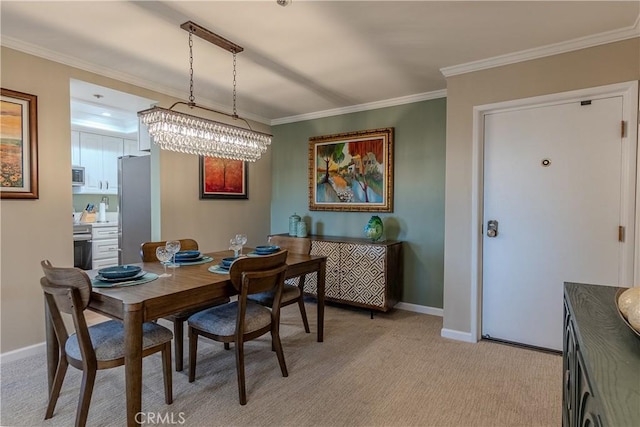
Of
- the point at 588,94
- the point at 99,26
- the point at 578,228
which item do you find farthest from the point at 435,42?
the point at 99,26

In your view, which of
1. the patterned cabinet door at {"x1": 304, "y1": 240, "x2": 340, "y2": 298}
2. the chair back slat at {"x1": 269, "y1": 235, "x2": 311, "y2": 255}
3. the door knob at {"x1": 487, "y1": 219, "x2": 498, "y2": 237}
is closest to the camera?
the door knob at {"x1": 487, "y1": 219, "x2": 498, "y2": 237}

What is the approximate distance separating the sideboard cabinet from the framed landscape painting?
21.6 inches

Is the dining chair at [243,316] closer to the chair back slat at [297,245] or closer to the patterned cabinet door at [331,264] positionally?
the chair back slat at [297,245]

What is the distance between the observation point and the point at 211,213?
402 cm

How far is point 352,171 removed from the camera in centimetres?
408

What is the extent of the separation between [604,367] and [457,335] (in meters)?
2.36

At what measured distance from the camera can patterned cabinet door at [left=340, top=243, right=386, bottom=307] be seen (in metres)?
3.41

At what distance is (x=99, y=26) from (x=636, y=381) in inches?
123

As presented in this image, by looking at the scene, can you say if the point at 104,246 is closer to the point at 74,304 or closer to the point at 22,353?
the point at 22,353

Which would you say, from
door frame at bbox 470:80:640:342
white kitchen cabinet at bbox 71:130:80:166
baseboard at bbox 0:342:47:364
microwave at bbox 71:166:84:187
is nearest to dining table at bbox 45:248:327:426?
baseboard at bbox 0:342:47:364

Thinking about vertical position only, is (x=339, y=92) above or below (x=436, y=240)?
above

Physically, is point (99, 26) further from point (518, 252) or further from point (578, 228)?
point (578, 228)

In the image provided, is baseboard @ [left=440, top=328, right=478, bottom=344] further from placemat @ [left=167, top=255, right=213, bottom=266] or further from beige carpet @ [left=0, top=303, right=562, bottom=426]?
placemat @ [left=167, top=255, right=213, bottom=266]

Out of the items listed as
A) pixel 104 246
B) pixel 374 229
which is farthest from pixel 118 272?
pixel 104 246
